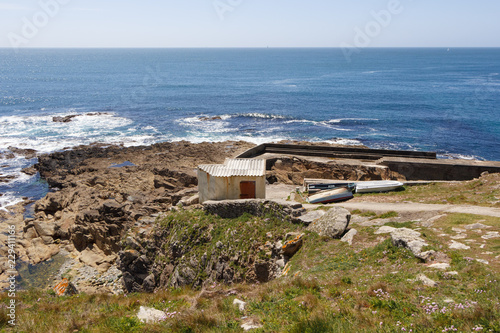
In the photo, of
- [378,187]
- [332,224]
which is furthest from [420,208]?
[332,224]

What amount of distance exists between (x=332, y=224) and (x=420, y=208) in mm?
4154

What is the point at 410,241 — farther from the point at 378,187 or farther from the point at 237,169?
the point at 237,169

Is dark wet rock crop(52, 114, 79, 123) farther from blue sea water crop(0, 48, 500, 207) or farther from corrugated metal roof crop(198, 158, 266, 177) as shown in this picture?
corrugated metal roof crop(198, 158, 266, 177)

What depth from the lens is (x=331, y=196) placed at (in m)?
16.4

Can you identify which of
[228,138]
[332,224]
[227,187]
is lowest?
[228,138]

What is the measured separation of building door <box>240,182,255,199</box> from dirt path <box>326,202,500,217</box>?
399 centimetres

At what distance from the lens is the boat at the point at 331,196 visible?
647 inches

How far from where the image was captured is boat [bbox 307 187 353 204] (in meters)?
16.4

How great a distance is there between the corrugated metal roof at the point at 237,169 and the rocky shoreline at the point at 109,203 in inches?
86.0

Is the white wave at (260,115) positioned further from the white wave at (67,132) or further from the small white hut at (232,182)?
the small white hut at (232,182)

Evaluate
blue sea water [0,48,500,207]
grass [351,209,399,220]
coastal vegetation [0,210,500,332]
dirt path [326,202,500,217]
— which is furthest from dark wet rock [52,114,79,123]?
grass [351,209,399,220]

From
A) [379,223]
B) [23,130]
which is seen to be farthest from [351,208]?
[23,130]

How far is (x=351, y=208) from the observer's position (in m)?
14.7

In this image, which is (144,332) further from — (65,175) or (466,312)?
(65,175)
